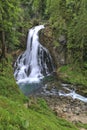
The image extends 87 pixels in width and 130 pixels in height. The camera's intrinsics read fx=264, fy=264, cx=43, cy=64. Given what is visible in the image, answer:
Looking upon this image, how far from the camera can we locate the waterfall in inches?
1093

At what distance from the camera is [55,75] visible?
27.0 metres

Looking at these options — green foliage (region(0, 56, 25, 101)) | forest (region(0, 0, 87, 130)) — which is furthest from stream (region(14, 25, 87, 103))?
green foliage (region(0, 56, 25, 101))

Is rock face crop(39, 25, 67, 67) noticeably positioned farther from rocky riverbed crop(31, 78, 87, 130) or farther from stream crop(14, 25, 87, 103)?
rocky riverbed crop(31, 78, 87, 130)

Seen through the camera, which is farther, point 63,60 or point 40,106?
point 63,60

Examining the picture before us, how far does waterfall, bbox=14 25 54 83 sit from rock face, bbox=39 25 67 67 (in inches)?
22.2

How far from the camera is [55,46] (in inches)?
1155

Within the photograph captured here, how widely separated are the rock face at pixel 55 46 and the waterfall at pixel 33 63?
0.56 meters

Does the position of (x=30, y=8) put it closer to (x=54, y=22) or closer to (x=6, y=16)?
(x=54, y=22)

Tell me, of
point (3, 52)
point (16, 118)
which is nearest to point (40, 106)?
point (3, 52)

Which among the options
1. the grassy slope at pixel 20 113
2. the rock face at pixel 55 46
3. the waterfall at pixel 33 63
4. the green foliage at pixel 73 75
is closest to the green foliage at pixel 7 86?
the grassy slope at pixel 20 113

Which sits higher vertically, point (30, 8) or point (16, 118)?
point (30, 8)

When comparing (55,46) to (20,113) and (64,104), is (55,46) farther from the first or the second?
(20,113)

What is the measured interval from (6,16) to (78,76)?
13.4 m

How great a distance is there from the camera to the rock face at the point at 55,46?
1137 inches
